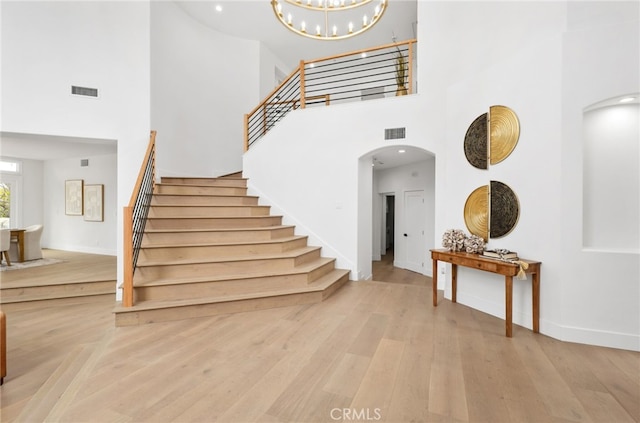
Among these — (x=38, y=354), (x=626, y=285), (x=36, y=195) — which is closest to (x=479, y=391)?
(x=626, y=285)

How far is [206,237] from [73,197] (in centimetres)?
644

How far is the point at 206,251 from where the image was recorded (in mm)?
4074

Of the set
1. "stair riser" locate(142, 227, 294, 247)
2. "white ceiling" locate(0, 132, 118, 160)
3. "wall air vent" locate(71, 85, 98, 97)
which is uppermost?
"wall air vent" locate(71, 85, 98, 97)

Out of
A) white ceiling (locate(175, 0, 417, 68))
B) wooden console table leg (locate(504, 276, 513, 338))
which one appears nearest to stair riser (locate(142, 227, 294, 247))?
wooden console table leg (locate(504, 276, 513, 338))

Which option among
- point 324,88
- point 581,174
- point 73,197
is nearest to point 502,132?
point 581,174

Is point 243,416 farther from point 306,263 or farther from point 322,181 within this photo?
point 322,181

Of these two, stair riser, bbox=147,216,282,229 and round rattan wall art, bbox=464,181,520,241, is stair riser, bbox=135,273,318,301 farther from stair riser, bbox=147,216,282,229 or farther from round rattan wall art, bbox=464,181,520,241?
round rattan wall art, bbox=464,181,520,241

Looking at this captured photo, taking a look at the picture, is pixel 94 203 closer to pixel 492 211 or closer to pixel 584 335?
pixel 492 211

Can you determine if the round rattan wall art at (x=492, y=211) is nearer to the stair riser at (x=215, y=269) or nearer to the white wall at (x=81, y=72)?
the stair riser at (x=215, y=269)

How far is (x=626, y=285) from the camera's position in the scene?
2.67 metres

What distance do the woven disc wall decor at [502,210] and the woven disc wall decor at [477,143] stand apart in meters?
0.34

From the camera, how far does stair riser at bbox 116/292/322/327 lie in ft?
10.2

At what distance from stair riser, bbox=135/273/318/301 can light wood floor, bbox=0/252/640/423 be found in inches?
14.8

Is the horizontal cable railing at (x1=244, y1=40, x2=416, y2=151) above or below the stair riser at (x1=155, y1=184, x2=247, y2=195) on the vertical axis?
above
